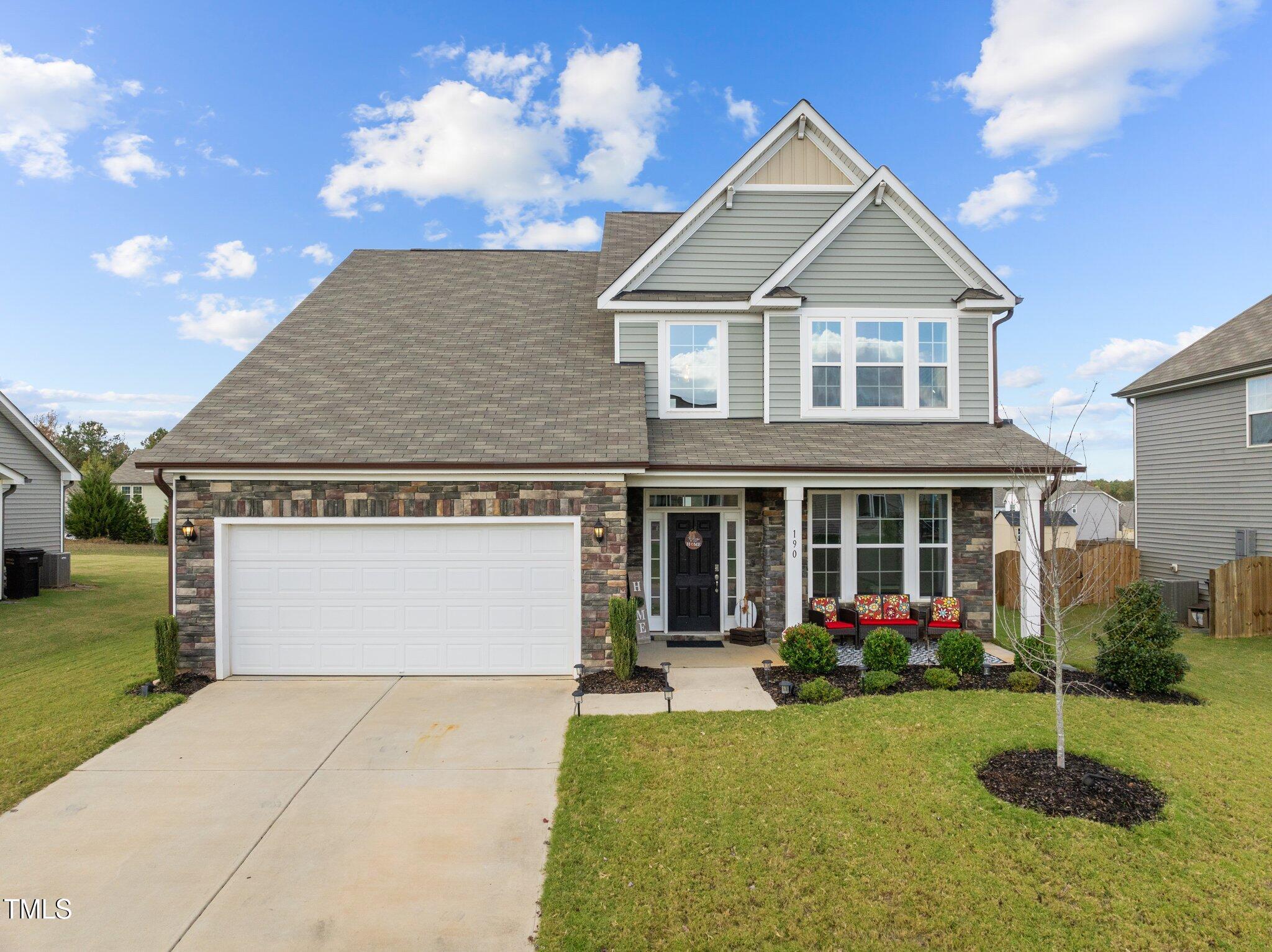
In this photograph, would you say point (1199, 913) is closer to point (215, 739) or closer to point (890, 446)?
point (890, 446)

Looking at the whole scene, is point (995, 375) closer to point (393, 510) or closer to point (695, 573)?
point (695, 573)

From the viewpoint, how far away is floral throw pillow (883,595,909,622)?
33.6 ft

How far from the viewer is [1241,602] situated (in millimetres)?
11938

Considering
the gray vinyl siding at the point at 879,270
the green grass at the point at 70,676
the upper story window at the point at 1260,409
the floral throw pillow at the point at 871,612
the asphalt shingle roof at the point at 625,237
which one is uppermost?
the asphalt shingle roof at the point at 625,237

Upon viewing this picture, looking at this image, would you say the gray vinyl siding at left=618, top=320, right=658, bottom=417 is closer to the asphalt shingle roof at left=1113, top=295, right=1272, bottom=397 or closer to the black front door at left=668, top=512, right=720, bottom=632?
the black front door at left=668, top=512, right=720, bottom=632

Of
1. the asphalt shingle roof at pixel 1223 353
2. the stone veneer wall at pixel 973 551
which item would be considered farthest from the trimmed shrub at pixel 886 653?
the asphalt shingle roof at pixel 1223 353

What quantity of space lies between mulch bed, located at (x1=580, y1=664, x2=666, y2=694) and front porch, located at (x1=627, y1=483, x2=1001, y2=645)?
7.06 feet

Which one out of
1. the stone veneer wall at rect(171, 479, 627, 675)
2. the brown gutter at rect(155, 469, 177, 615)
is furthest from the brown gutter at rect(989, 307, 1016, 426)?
the brown gutter at rect(155, 469, 177, 615)

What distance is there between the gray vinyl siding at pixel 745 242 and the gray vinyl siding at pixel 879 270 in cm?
79

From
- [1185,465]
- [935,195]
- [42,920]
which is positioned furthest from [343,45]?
[1185,465]

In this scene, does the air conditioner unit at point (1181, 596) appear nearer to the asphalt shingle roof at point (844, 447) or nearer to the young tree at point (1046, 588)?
the young tree at point (1046, 588)

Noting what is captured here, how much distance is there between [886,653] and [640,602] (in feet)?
13.1

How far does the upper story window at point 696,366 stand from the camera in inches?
444

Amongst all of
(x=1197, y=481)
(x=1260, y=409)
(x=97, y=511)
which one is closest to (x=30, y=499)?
(x=97, y=511)
